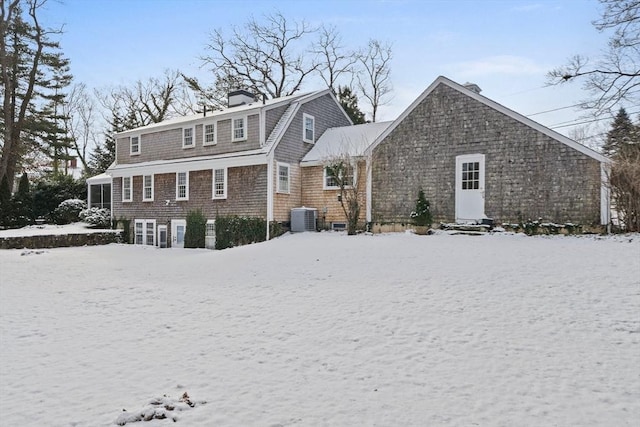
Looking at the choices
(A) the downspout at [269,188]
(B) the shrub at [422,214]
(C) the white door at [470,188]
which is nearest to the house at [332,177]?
(A) the downspout at [269,188]

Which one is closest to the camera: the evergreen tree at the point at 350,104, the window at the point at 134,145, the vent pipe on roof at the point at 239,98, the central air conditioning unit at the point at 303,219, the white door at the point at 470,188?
the white door at the point at 470,188

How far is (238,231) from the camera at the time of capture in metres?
18.7

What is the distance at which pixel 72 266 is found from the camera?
1380 cm

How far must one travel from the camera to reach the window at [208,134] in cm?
2089

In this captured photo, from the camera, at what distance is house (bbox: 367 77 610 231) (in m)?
14.2

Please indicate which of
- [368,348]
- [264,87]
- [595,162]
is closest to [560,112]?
[595,162]

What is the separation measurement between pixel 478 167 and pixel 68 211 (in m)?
24.7

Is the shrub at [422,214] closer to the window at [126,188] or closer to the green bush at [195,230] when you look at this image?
the green bush at [195,230]

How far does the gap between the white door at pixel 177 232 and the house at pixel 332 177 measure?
248 inches

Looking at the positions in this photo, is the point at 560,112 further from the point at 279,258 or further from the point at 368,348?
the point at 368,348

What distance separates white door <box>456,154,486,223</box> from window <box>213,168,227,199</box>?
1036 cm

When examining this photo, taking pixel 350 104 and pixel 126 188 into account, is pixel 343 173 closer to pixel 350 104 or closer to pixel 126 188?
pixel 126 188

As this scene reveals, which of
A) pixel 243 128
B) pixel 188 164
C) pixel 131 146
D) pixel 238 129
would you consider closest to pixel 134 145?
pixel 131 146

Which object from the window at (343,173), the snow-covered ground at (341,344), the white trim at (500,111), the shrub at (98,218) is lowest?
the snow-covered ground at (341,344)
